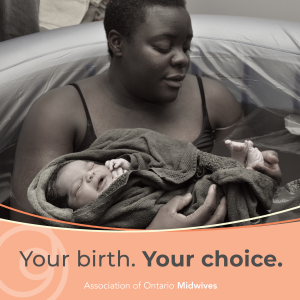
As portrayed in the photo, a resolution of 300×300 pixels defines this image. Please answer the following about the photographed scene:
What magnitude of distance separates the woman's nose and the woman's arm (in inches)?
12.6

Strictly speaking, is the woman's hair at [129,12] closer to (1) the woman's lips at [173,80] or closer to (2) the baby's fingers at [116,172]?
(1) the woman's lips at [173,80]

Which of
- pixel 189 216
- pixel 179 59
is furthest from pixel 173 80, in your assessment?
pixel 189 216

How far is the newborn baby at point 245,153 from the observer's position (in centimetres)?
97

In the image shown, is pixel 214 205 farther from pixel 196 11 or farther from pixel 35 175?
pixel 196 11

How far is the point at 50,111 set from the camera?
1.11m

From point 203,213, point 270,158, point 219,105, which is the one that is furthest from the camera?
point 219,105

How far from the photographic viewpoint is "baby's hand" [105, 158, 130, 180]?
0.92 meters

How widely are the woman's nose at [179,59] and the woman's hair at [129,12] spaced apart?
0.42 ft

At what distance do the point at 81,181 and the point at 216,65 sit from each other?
0.90 meters

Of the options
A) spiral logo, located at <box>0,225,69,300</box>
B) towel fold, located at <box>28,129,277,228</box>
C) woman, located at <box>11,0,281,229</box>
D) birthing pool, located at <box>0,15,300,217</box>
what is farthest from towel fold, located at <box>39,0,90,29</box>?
spiral logo, located at <box>0,225,69,300</box>

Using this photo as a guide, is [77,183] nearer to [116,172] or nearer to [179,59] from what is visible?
[116,172]

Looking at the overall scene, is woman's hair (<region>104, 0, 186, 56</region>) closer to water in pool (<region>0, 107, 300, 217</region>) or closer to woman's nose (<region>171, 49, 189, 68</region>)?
woman's nose (<region>171, 49, 189, 68</region>)

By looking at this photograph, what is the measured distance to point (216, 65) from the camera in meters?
1.57

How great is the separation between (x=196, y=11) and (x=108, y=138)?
975 millimetres
